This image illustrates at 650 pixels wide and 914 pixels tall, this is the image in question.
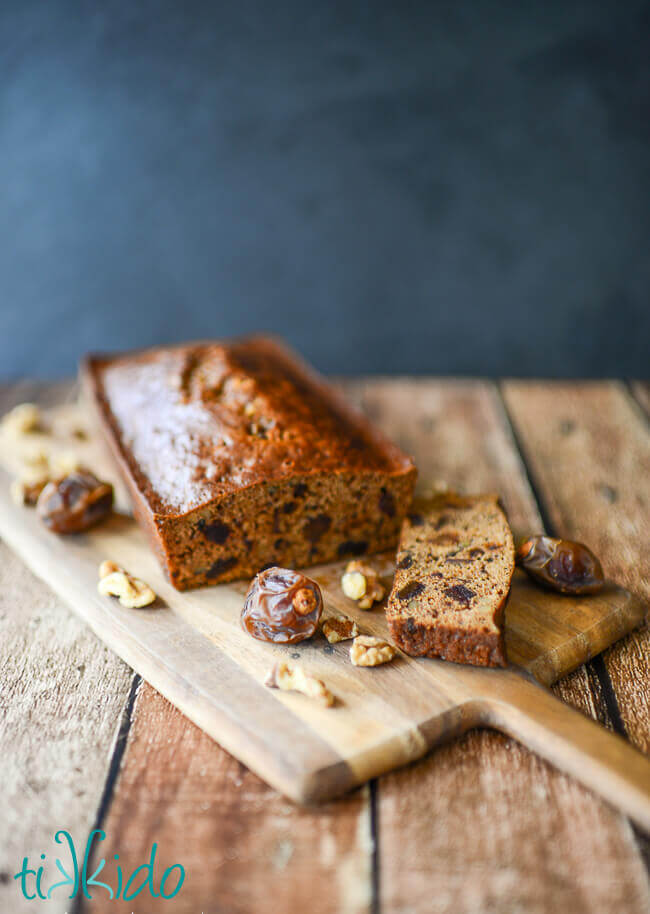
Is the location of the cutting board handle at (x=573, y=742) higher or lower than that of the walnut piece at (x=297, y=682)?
lower

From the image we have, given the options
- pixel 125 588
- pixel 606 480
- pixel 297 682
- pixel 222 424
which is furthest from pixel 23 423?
pixel 606 480

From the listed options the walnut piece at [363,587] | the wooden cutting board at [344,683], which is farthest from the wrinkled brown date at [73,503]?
the walnut piece at [363,587]

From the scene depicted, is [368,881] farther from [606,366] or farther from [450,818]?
[606,366]

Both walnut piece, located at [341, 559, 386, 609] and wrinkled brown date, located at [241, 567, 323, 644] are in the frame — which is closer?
wrinkled brown date, located at [241, 567, 323, 644]

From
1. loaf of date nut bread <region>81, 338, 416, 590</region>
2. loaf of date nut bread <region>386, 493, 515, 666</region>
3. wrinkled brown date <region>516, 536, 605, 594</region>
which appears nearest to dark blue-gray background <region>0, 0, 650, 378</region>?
loaf of date nut bread <region>81, 338, 416, 590</region>

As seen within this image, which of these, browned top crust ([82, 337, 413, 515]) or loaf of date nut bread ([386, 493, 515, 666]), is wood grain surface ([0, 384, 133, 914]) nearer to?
browned top crust ([82, 337, 413, 515])

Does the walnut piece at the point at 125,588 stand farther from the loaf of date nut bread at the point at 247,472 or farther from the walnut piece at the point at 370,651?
the walnut piece at the point at 370,651
